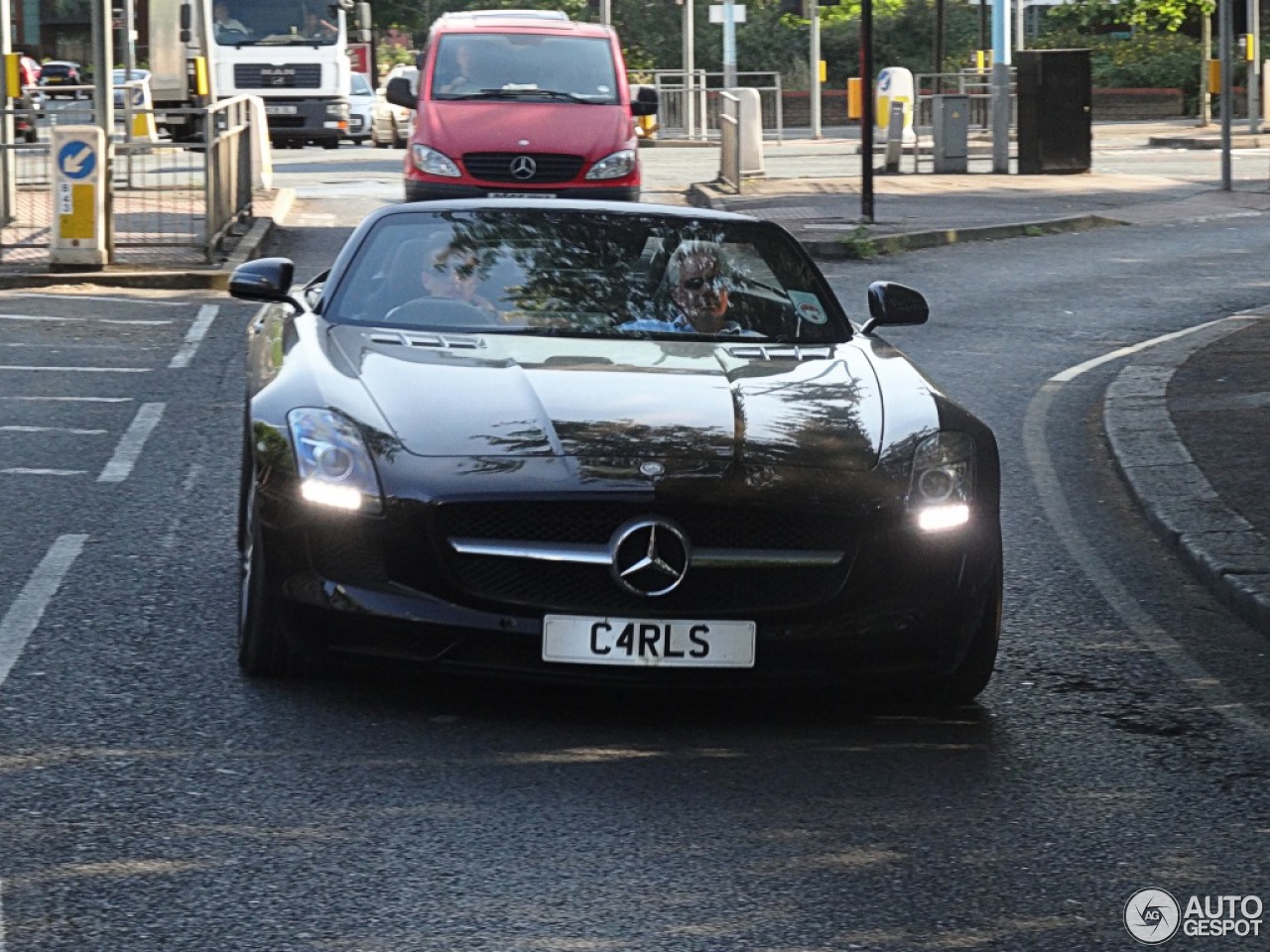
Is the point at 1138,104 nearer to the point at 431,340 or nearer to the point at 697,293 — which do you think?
the point at 697,293

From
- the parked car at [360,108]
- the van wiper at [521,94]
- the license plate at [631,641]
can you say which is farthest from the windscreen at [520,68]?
the parked car at [360,108]

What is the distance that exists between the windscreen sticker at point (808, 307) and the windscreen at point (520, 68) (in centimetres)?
1339

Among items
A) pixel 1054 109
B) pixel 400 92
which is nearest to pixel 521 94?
pixel 400 92

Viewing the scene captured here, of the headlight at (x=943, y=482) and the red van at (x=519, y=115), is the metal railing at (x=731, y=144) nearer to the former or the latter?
the red van at (x=519, y=115)

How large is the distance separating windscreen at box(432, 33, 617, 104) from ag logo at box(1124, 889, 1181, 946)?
16.6 metres

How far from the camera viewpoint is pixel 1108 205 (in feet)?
84.3

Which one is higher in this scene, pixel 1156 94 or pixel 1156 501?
pixel 1156 94

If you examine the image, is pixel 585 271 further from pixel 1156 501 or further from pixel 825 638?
pixel 1156 501

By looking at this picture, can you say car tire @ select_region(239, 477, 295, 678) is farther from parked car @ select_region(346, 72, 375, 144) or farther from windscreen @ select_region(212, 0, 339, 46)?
parked car @ select_region(346, 72, 375, 144)

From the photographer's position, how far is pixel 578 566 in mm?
5680

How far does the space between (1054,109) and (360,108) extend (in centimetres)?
1725

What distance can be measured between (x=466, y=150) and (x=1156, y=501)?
1177cm

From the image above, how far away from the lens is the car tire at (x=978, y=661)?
19.9ft

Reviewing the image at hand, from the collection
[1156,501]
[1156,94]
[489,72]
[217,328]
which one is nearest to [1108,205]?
[489,72]
